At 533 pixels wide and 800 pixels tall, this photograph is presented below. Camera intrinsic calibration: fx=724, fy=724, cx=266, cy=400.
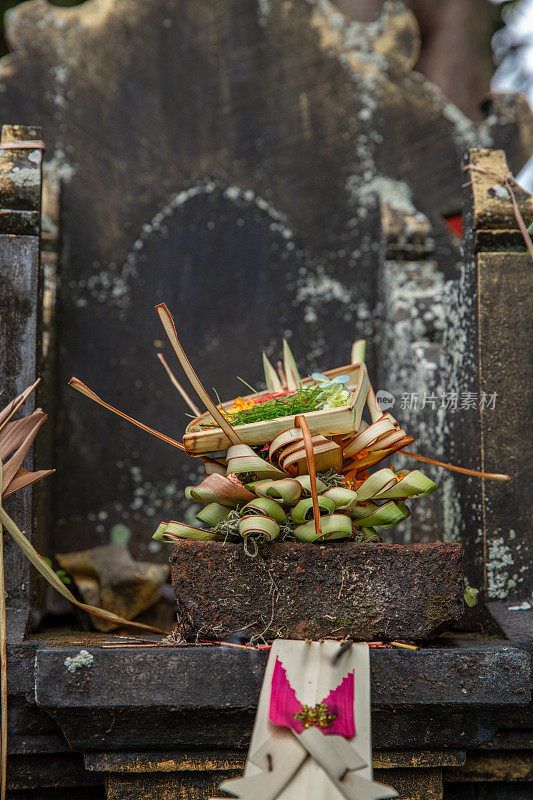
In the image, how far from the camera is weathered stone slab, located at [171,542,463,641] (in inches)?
57.7

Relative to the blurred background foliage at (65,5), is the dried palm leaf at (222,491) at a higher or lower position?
lower

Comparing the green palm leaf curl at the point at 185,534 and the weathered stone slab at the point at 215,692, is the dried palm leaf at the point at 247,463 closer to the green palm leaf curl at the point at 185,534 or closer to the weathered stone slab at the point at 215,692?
the green palm leaf curl at the point at 185,534

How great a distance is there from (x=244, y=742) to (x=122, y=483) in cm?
137

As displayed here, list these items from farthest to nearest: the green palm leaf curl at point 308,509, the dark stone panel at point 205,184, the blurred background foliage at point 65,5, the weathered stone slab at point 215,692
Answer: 1. the blurred background foliage at point 65,5
2. the dark stone panel at point 205,184
3. the green palm leaf curl at point 308,509
4. the weathered stone slab at point 215,692

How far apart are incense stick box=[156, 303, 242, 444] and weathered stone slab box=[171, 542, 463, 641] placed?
24cm

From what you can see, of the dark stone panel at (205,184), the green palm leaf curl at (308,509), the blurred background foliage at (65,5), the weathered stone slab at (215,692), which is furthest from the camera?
the blurred background foliage at (65,5)

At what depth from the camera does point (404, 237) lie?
2.76m

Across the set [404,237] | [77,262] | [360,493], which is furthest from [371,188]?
[360,493]

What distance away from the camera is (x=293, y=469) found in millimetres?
1555

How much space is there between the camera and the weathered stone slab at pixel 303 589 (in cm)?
147

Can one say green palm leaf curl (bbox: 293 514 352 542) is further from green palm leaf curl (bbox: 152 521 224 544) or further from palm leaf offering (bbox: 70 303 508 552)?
green palm leaf curl (bbox: 152 521 224 544)

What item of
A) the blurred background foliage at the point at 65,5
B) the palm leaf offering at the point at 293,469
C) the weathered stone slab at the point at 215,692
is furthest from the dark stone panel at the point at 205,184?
the blurred background foliage at the point at 65,5

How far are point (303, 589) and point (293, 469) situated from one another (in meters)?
0.25

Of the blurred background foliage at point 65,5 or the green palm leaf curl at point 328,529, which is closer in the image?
the green palm leaf curl at point 328,529
